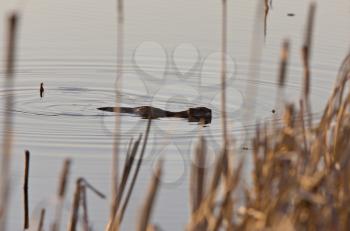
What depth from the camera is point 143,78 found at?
7.68 metres

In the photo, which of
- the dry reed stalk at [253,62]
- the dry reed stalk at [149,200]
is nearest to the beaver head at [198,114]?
the dry reed stalk at [253,62]

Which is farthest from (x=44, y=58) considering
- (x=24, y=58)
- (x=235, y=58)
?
(x=235, y=58)

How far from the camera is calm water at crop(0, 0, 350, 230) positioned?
5195 millimetres

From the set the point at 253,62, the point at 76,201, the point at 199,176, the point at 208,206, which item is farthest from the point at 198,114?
the point at 208,206

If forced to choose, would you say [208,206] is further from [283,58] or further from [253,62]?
[253,62]

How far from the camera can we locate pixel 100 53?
27.0 feet

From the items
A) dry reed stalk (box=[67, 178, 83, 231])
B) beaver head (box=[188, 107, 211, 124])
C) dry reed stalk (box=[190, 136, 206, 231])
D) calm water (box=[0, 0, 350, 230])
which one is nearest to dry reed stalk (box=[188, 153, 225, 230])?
dry reed stalk (box=[190, 136, 206, 231])

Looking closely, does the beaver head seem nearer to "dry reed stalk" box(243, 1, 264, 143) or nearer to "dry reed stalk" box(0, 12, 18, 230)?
"dry reed stalk" box(243, 1, 264, 143)

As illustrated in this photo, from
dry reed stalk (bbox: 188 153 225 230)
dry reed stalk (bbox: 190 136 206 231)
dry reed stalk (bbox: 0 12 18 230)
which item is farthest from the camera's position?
dry reed stalk (bbox: 190 136 206 231)

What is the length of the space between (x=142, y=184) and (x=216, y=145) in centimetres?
78

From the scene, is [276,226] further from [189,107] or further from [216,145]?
[189,107]

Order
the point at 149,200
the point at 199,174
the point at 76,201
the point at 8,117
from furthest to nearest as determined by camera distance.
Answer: the point at 76,201
the point at 199,174
the point at 8,117
the point at 149,200

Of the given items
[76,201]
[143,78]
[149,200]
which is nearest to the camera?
[149,200]

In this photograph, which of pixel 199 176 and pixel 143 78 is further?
pixel 143 78
